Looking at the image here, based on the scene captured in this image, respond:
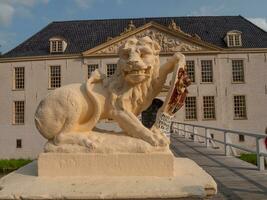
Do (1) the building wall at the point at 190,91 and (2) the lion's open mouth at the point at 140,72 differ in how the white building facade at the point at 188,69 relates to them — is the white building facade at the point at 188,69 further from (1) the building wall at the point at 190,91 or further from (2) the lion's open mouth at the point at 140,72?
(2) the lion's open mouth at the point at 140,72

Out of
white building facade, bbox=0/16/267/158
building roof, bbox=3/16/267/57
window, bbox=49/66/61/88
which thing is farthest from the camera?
building roof, bbox=3/16/267/57

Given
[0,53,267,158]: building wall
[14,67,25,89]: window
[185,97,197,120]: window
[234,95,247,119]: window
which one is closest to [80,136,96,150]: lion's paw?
[0,53,267,158]: building wall

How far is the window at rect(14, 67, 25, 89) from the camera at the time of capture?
31.2 meters

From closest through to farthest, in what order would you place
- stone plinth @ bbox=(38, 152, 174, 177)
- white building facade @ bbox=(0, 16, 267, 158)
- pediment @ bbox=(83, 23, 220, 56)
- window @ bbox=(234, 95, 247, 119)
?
stone plinth @ bbox=(38, 152, 174, 177), white building facade @ bbox=(0, 16, 267, 158), window @ bbox=(234, 95, 247, 119), pediment @ bbox=(83, 23, 220, 56)

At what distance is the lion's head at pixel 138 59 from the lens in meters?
2.83

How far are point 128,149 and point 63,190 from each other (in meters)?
0.59

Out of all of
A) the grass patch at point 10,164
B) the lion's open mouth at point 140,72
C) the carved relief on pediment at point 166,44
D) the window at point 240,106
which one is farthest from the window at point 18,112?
the lion's open mouth at point 140,72

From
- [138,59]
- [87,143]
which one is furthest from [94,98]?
[138,59]

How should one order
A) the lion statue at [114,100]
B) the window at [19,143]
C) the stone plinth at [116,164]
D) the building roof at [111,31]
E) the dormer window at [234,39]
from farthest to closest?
the building roof at [111,31]
the window at [19,143]
the dormer window at [234,39]
the lion statue at [114,100]
the stone plinth at [116,164]

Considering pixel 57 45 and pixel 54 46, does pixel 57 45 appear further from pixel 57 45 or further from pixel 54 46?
pixel 54 46

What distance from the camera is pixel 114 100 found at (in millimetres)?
2922

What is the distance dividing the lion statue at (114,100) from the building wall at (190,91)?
2609 cm

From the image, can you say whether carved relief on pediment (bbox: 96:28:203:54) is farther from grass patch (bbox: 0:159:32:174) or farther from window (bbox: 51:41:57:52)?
grass patch (bbox: 0:159:32:174)

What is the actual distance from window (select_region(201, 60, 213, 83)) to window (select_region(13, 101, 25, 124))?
51.3 feet
